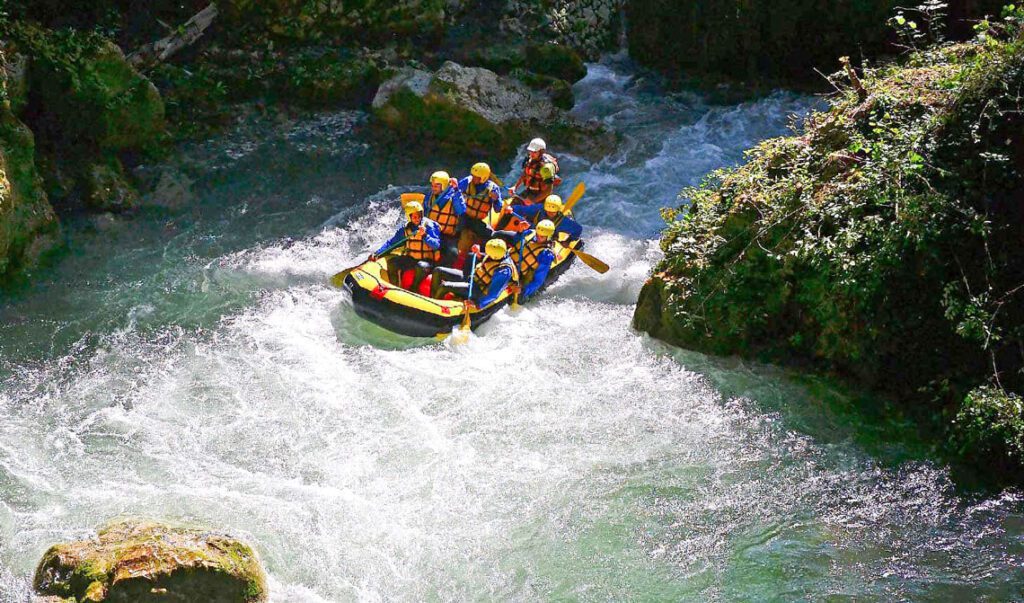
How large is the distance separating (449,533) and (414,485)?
56 cm

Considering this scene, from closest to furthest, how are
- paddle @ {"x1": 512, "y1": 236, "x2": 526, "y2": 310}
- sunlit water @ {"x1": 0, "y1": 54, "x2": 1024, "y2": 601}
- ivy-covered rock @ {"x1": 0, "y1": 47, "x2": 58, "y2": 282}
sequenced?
sunlit water @ {"x1": 0, "y1": 54, "x2": 1024, "y2": 601} < paddle @ {"x1": 512, "y1": 236, "x2": 526, "y2": 310} < ivy-covered rock @ {"x1": 0, "y1": 47, "x2": 58, "y2": 282}

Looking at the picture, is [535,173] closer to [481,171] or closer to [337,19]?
[481,171]

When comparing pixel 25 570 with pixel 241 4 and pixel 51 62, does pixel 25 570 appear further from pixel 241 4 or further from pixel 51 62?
pixel 241 4

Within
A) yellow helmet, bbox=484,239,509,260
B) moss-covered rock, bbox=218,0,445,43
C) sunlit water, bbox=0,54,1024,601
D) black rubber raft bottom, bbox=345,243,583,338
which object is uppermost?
moss-covered rock, bbox=218,0,445,43

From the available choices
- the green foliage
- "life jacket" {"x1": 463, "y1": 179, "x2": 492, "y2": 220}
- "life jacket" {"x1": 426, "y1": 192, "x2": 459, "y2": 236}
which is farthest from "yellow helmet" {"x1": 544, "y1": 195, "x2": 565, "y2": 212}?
the green foliage

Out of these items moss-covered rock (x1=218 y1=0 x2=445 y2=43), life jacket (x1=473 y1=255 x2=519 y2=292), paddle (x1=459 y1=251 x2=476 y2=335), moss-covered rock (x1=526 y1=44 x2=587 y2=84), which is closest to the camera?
paddle (x1=459 y1=251 x2=476 y2=335)

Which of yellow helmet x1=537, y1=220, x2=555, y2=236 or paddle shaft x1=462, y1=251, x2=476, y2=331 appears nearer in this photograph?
paddle shaft x1=462, y1=251, x2=476, y2=331

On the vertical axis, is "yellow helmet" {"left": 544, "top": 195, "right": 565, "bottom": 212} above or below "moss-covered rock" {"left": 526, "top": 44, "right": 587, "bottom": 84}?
below

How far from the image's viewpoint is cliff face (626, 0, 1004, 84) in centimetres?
1273

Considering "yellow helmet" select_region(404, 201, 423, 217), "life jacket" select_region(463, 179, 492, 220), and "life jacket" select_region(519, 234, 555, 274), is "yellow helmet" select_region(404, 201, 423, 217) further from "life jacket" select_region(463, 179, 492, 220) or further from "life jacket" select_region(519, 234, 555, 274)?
"life jacket" select_region(519, 234, 555, 274)

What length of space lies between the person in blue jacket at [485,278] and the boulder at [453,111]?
345 cm

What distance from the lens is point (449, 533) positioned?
21.5ft

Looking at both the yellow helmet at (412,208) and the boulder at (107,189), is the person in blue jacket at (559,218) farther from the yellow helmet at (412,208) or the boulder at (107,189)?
the boulder at (107,189)

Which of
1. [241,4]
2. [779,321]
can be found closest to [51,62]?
[241,4]
